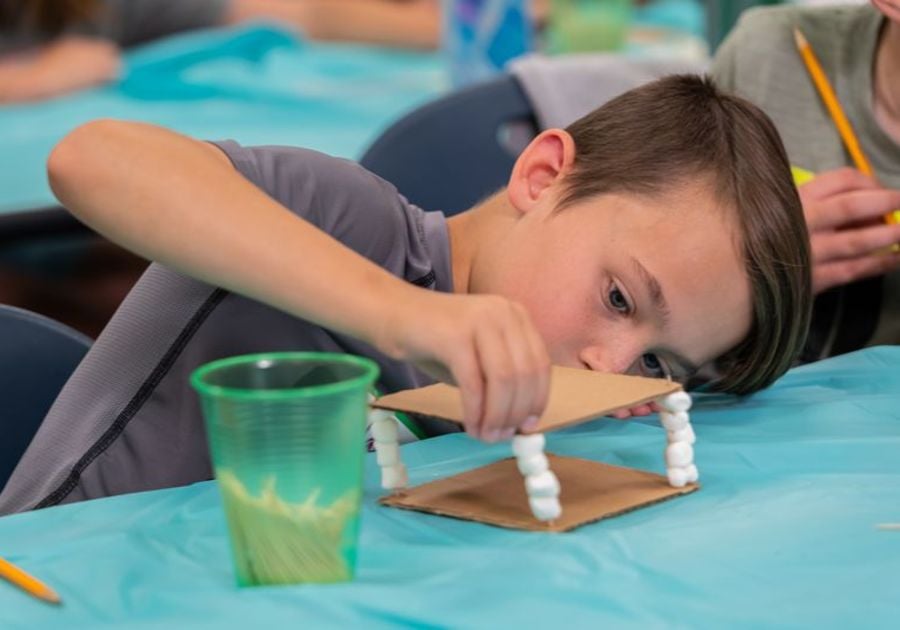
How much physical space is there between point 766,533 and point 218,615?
32 cm

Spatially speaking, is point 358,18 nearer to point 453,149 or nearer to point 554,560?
point 453,149

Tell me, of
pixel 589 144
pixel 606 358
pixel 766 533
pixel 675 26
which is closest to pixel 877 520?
pixel 766 533

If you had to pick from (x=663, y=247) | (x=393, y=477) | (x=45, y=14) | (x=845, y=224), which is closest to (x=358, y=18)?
(x=45, y=14)

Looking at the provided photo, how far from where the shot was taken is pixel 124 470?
1091mm

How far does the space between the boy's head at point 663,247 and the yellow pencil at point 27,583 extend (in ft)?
1.53

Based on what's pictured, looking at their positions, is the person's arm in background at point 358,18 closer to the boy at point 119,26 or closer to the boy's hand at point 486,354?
the boy at point 119,26

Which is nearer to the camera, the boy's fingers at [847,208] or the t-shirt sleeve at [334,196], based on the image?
the t-shirt sleeve at [334,196]

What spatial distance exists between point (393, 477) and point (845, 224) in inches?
27.5

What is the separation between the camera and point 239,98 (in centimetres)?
289

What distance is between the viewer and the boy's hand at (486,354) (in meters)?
0.75

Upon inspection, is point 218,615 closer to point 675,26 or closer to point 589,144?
point 589,144

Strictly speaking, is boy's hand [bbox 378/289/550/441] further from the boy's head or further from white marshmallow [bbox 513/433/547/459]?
the boy's head

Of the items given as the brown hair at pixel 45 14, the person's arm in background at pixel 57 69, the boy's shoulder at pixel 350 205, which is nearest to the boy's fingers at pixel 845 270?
the boy's shoulder at pixel 350 205

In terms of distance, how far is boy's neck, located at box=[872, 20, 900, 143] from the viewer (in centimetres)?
156
